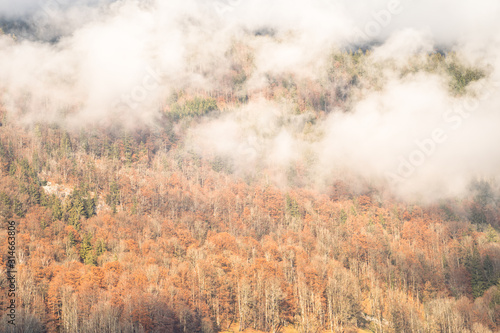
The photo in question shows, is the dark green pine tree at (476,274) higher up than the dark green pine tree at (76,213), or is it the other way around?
the dark green pine tree at (76,213)

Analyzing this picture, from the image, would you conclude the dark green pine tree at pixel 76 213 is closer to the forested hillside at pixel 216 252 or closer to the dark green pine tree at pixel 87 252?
the forested hillside at pixel 216 252

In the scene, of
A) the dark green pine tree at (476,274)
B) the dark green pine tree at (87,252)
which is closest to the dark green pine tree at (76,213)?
the dark green pine tree at (87,252)

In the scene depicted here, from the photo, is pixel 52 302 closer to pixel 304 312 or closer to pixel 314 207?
pixel 304 312

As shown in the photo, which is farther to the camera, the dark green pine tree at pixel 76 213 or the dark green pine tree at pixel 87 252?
the dark green pine tree at pixel 76 213

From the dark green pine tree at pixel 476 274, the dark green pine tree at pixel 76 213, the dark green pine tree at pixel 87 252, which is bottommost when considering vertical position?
the dark green pine tree at pixel 476 274

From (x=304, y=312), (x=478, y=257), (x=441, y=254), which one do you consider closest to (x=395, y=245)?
(x=441, y=254)

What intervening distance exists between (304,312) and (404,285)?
40.4 m

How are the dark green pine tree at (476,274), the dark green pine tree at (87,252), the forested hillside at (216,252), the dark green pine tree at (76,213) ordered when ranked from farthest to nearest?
the dark green pine tree at (76,213)
the dark green pine tree at (476,274)
the dark green pine tree at (87,252)
the forested hillside at (216,252)

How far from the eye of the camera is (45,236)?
348 ft

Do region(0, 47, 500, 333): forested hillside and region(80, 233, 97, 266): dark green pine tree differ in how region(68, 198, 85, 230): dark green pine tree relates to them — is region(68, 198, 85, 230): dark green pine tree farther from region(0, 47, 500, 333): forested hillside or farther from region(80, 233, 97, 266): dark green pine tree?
region(80, 233, 97, 266): dark green pine tree

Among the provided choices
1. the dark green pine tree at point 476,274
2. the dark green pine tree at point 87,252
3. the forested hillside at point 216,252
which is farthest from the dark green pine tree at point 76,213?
the dark green pine tree at point 476,274

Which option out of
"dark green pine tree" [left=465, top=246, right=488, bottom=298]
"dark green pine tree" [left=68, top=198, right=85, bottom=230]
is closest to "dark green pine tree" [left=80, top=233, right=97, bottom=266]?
"dark green pine tree" [left=68, top=198, right=85, bottom=230]

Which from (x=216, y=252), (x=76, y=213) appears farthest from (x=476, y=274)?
(x=76, y=213)

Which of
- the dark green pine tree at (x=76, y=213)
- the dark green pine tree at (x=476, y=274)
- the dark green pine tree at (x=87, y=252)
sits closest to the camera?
the dark green pine tree at (x=87, y=252)
